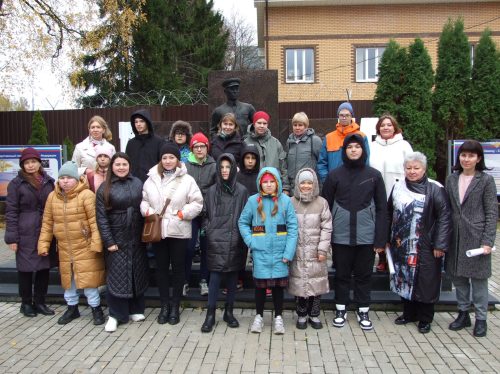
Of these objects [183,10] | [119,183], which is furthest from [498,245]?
[183,10]

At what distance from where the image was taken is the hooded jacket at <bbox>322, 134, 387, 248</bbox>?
4477mm

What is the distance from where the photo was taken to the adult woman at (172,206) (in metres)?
4.55

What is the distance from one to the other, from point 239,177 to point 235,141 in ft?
1.93

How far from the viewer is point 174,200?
4570 mm

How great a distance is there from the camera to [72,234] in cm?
468

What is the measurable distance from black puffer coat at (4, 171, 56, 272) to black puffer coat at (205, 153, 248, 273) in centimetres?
186

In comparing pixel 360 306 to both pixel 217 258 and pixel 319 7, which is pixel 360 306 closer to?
pixel 217 258

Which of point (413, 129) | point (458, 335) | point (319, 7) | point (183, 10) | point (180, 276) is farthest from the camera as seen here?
point (183, 10)

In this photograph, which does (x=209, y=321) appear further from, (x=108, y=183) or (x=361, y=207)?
(x=361, y=207)

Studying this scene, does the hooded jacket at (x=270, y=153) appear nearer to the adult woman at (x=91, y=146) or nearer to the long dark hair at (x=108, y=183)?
the long dark hair at (x=108, y=183)

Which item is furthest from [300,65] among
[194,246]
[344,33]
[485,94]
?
[194,246]

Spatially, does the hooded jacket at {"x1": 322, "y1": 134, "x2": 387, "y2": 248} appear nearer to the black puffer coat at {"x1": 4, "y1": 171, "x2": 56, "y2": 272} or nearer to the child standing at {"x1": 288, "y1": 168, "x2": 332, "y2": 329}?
the child standing at {"x1": 288, "y1": 168, "x2": 332, "y2": 329}

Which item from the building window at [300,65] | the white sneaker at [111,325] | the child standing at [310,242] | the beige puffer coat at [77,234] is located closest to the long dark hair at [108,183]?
the beige puffer coat at [77,234]

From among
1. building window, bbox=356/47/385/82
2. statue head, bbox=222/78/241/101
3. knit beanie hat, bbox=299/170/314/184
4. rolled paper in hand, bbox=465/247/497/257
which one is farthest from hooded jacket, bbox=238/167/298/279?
building window, bbox=356/47/385/82
